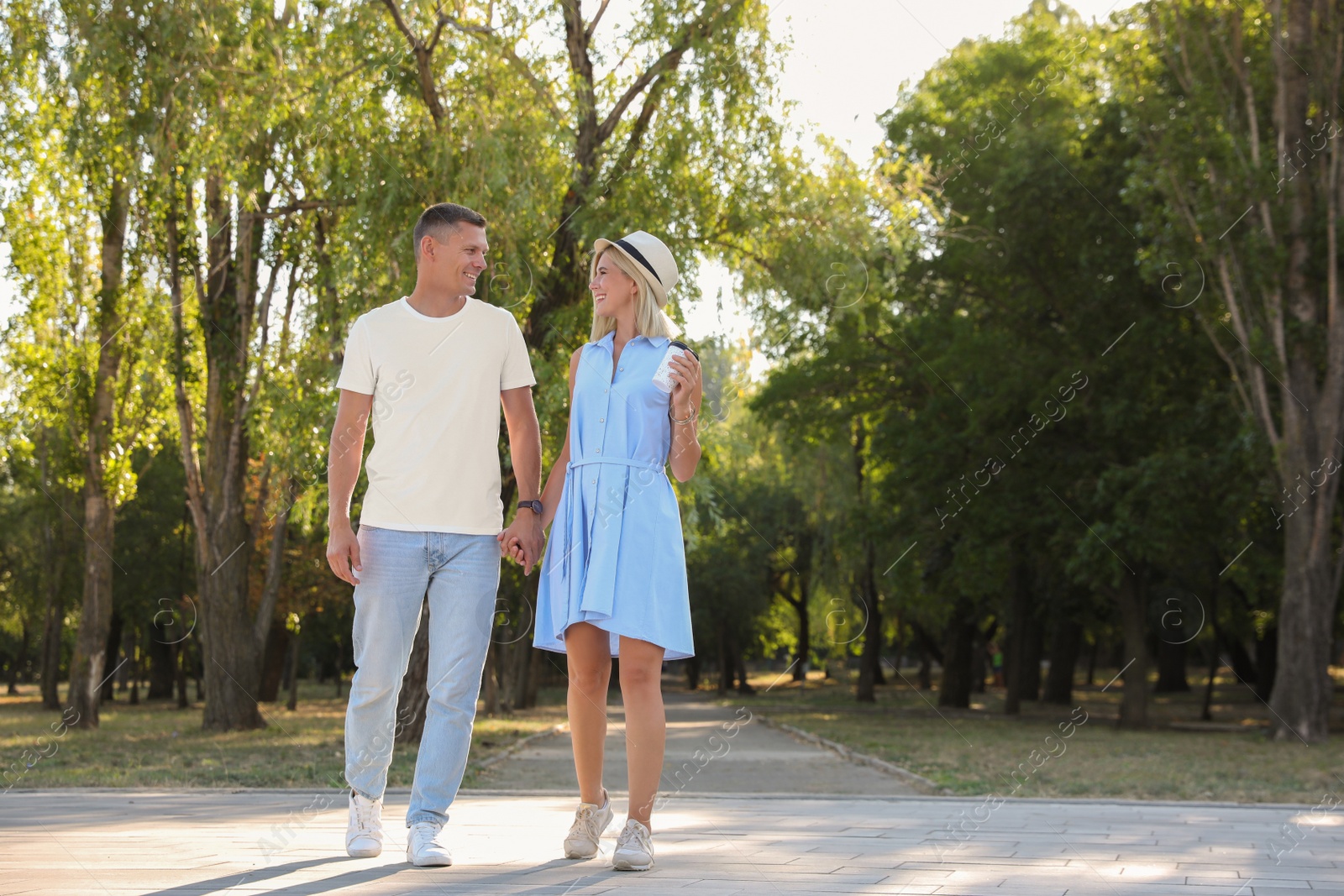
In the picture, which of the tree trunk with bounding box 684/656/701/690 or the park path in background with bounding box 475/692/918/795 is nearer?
the park path in background with bounding box 475/692/918/795

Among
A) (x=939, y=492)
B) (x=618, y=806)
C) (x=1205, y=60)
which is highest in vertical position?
(x=1205, y=60)

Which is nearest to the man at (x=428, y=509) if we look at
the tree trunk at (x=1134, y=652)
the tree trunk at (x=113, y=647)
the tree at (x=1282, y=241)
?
the tree at (x=1282, y=241)

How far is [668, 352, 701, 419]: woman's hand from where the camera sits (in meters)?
4.63

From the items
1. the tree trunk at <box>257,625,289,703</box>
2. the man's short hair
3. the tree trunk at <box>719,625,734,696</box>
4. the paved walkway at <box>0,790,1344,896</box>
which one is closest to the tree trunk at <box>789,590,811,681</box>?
the tree trunk at <box>719,625,734,696</box>

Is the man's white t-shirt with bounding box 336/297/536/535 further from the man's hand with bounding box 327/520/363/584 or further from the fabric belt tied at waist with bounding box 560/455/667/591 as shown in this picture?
the fabric belt tied at waist with bounding box 560/455/667/591

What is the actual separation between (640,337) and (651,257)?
29 cm

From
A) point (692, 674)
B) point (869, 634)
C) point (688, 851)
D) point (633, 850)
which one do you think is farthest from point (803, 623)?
point (633, 850)

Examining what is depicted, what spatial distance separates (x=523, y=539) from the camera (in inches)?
183

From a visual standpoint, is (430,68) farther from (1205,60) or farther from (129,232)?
(1205,60)

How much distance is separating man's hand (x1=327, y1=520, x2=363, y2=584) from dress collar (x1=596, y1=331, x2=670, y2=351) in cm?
113

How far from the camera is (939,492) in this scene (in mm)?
25922

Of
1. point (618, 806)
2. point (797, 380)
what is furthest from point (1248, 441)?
point (618, 806)

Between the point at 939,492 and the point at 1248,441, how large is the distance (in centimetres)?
714

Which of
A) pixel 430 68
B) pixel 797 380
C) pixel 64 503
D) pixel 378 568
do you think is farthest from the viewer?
pixel 64 503
